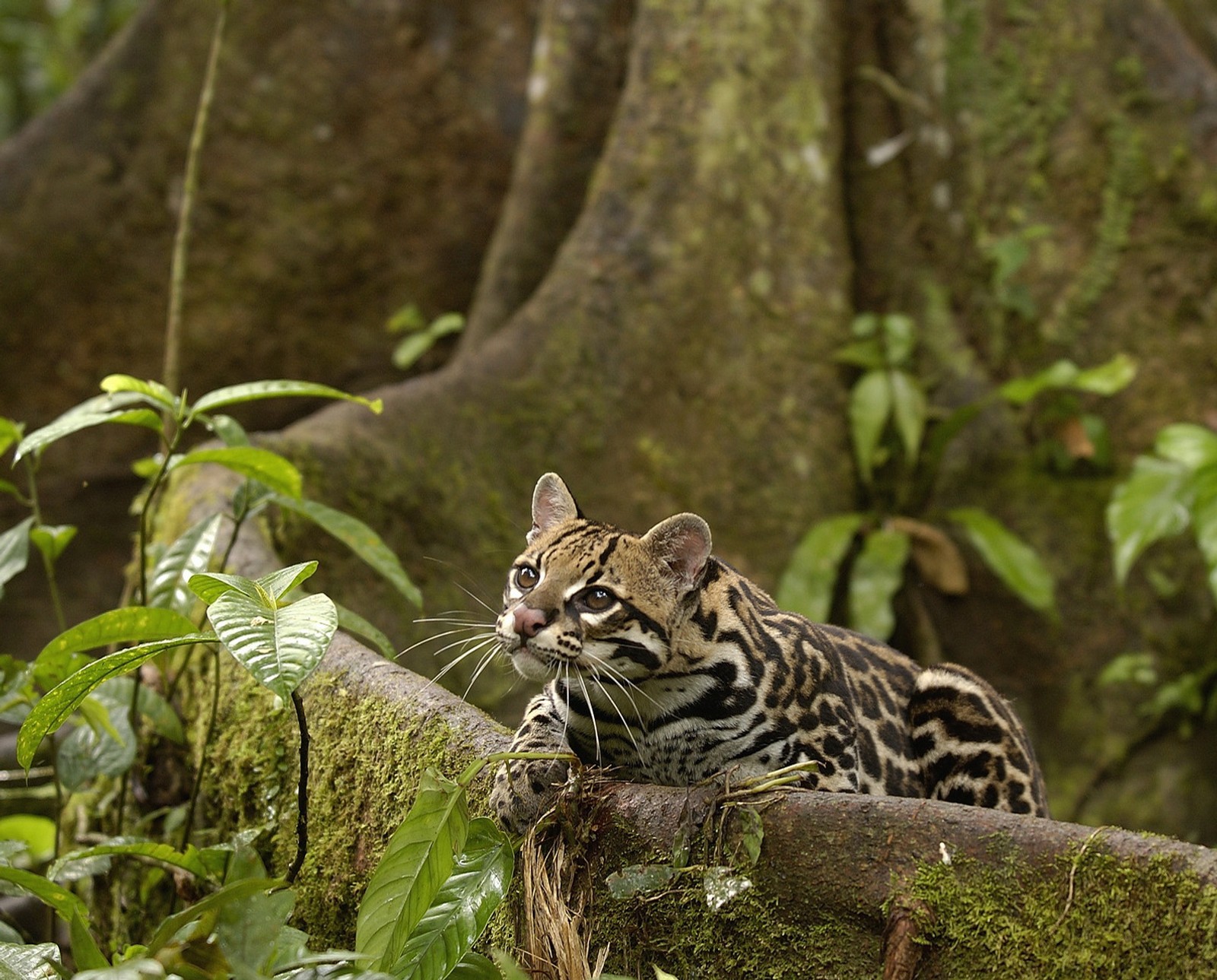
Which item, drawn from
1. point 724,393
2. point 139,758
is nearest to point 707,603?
point 139,758

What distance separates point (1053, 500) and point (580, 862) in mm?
5435

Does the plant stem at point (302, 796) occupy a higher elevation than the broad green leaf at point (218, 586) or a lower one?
lower

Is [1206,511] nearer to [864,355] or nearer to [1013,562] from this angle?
[1013,562]

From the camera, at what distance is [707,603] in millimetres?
3750

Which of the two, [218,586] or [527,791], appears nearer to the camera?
[218,586]

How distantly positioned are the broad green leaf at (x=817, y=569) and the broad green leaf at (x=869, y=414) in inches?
16.1

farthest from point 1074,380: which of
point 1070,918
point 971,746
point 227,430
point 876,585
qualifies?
point 1070,918

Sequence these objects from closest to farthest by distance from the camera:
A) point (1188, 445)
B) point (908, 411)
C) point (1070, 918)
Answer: point (1070, 918) → point (1188, 445) → point (908, 411)

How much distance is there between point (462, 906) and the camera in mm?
2951

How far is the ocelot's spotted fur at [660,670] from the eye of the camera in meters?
3.40

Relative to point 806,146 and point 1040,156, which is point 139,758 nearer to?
point 806,146

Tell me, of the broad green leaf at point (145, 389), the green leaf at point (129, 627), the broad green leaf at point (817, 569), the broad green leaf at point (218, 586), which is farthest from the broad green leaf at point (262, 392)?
the broad green leaf at point (817, 569)

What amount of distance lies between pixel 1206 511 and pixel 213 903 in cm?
534

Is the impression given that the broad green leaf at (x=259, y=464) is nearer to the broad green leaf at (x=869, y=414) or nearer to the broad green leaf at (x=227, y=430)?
the broad green leaf at (x=227, y=430)
